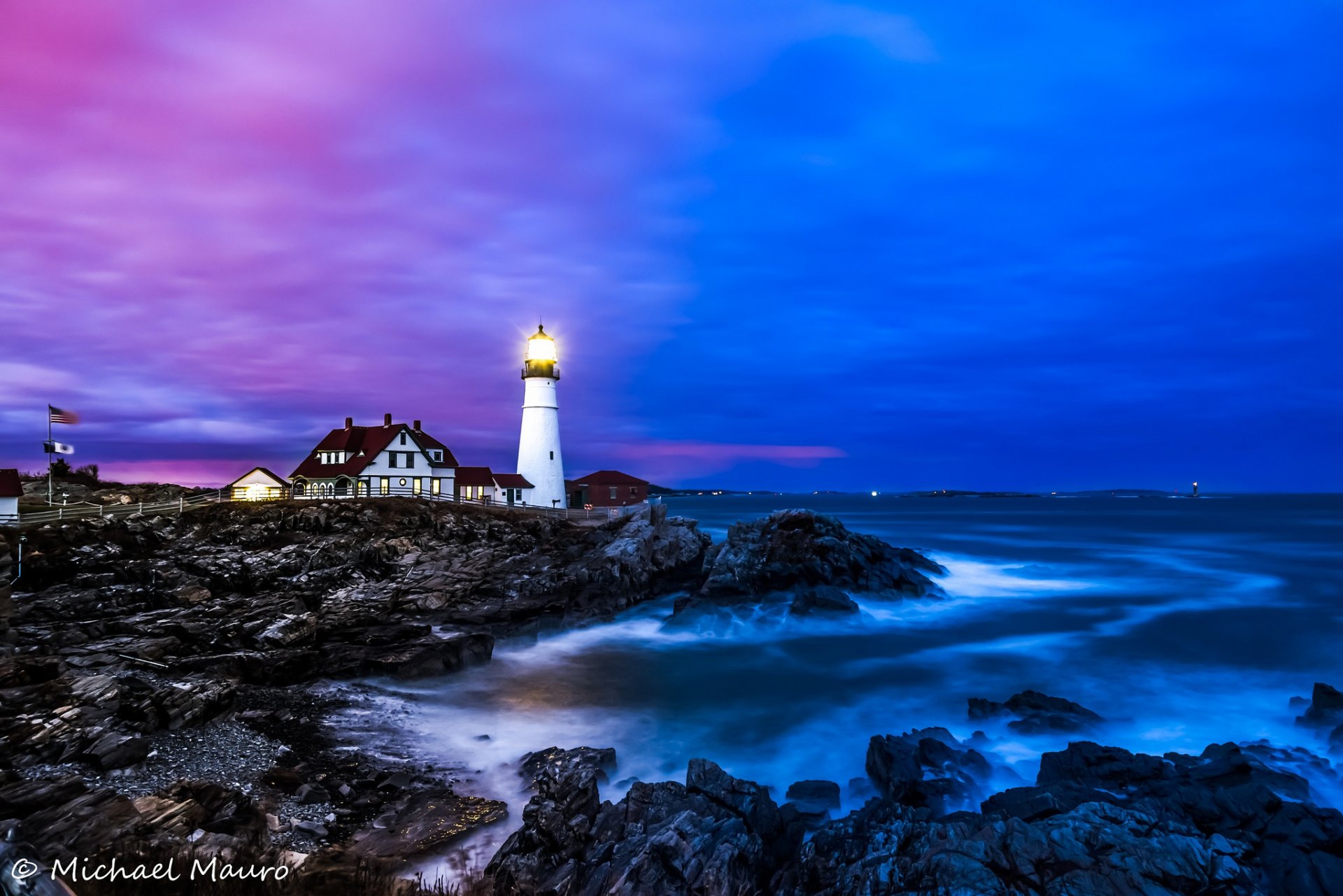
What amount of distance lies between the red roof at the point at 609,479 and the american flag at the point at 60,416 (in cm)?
2975

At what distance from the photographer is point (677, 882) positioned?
670 cm

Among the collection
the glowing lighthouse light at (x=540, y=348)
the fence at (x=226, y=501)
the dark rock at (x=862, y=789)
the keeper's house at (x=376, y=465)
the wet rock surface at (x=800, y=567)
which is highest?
the glowing lighthouse light at (x=540, y=348)

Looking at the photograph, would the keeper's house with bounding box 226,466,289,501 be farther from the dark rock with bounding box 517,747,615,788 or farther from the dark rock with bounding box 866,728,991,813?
the dark rock with bounding box 866,728,991,813

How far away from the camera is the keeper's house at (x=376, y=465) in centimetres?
3888

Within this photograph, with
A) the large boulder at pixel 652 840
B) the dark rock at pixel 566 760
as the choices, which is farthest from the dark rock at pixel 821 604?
the large boulder at pixel 652 840

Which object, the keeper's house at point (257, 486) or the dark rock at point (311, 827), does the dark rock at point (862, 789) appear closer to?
the dark rock at point (311, 827)

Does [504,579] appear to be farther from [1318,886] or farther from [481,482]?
[1318,886]

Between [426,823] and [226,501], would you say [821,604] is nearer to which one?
[426,823]

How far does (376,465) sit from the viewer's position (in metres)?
39.0

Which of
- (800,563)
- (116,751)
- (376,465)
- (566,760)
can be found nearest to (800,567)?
(800,563)

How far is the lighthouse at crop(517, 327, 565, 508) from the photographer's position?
41.7m

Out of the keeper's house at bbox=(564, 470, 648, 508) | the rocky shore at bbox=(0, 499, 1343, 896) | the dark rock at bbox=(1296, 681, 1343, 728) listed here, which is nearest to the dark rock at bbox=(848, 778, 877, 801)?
the rocky shore at bbox=(0, 499, 1343, 896)

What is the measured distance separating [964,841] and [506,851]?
4.92 meters

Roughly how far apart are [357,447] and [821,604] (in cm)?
3029
